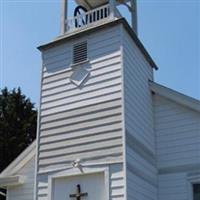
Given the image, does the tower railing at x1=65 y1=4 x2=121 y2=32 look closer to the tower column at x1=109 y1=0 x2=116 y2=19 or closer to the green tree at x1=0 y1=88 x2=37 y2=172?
the tower column at x1=109 y1=0 x2=116 y2=19

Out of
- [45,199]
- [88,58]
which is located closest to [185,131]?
[88,58]

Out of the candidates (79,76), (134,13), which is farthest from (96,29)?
(134,13)

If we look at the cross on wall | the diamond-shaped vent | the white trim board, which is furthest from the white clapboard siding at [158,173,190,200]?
the white trim board

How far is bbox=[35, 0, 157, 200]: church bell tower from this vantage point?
426 inches

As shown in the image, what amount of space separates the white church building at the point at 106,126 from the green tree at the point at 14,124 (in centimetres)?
1031

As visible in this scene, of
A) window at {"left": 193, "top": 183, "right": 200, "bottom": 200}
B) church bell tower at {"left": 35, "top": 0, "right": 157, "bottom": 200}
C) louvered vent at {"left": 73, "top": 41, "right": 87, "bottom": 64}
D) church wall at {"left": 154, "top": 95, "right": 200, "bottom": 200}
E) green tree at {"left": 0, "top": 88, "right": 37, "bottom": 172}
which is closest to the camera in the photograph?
church bell tower at {"left": 35, "top": 0, "right": 157, "bottom": 200}

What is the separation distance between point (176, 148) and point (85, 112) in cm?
279

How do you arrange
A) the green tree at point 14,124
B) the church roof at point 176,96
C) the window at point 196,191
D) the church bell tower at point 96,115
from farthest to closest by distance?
the green tree at point 14,124
the church roof at point 176,96
the window at point 196,191
the church bell tower at point 96,115

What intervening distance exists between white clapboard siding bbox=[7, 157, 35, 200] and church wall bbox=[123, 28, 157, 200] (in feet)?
11.7

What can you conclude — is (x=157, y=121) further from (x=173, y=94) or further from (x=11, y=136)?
(x=11, y=136)

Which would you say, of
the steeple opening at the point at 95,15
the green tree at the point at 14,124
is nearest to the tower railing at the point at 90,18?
the steeple opening at the point at 95,15

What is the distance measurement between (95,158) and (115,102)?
151 cm

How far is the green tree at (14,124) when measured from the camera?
2372cm

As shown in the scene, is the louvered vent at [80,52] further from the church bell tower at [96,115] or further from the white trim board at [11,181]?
the white trim board at [11,181]
